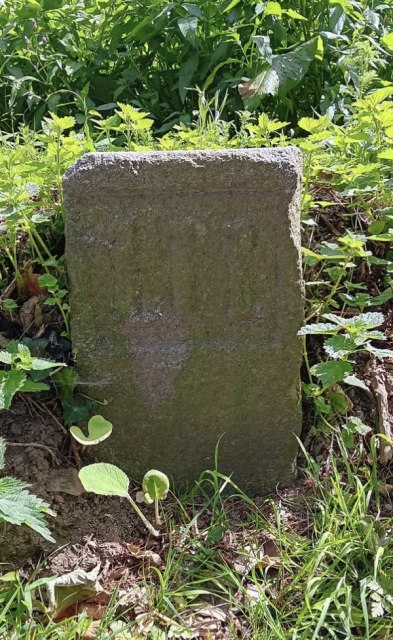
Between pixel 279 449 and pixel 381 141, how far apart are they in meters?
0.99

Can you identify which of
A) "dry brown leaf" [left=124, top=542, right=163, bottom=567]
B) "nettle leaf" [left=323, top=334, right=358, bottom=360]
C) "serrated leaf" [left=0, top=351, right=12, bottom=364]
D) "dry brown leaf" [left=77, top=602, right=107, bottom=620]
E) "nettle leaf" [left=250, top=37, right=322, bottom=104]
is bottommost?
"dry brown leaf" [left=124, top=542, right=163, bottom=567]

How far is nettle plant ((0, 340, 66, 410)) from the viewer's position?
4.99 ft

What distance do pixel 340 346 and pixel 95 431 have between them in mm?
658

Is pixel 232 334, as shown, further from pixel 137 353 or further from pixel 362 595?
pixel 362 595

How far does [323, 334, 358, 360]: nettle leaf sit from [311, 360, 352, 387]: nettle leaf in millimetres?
30

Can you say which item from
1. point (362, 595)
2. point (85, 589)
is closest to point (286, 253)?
point (362, 595)

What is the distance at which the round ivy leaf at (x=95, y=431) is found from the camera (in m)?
1.61

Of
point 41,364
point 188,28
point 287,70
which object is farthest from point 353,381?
point 188,28

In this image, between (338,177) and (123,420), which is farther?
(338,177)

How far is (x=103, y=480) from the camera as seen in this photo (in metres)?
1.52

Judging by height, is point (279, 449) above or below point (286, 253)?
below

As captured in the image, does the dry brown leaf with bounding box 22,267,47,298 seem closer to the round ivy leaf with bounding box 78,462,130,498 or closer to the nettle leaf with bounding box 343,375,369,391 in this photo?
the round ivy leaf with bounding box 78,462,130,498

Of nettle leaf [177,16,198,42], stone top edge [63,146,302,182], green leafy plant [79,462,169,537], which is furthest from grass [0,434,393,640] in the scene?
nettle leaf [177,16,198,42]

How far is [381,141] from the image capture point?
1.98 meters
